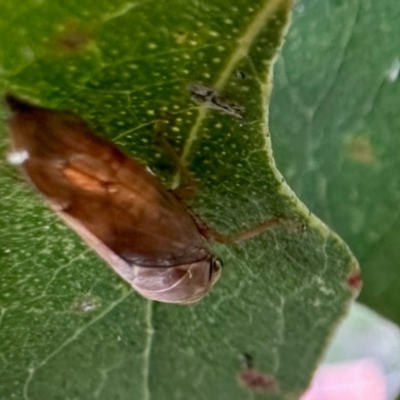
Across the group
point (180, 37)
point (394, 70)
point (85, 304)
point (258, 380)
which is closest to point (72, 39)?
point (180, 37)

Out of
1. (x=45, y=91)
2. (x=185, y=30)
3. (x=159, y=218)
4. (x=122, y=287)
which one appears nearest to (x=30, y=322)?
(x=122, y=287)

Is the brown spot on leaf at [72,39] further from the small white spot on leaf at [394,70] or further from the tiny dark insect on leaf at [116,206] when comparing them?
the small white spot on leaf at [394,70]

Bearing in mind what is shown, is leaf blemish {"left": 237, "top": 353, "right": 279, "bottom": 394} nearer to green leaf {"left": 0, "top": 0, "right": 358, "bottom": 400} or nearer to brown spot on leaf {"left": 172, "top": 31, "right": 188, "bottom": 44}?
green leaf {"left": 0, "top": 0, "right": 358, "bottom": 400}

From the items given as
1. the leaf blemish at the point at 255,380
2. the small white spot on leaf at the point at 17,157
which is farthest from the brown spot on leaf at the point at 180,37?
the leaf blemish at the point at 255,380

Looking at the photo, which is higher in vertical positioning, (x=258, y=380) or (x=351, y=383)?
(x=258, y=380)

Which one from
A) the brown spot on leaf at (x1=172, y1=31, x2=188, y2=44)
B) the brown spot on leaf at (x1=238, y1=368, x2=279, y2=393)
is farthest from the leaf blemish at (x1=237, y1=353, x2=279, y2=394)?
the brown spot on leaf at (x1=172, y1=31, x2=188, y2=44)

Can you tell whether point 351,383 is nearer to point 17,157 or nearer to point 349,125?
point 349,125
